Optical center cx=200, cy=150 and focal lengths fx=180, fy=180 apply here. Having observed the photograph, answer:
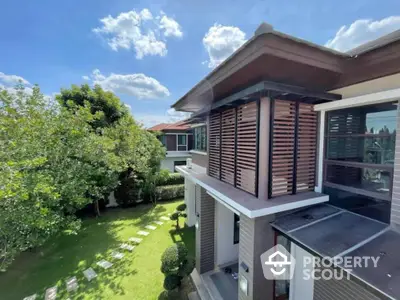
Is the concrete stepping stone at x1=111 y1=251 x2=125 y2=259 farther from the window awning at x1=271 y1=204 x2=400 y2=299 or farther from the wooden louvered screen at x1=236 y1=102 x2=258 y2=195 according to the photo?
the window awning at x1=271 y1=204 x2=400 y2=299

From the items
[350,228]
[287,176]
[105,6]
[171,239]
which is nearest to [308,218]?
Answer: [350,228]

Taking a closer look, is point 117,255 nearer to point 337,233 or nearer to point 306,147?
point 337,233


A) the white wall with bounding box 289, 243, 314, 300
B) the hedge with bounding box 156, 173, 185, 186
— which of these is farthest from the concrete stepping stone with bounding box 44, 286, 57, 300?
the hedge with bounding box 156, 173, 185, 186

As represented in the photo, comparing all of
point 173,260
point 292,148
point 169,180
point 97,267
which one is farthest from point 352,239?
point 169,180

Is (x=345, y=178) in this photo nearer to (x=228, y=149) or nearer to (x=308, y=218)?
(x=308, y=218)

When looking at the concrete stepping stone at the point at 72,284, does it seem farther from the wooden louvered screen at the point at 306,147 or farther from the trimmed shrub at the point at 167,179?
the trimmed shrub at the point at 167,179

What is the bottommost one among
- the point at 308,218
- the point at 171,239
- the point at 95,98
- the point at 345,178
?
the point at 171,239
